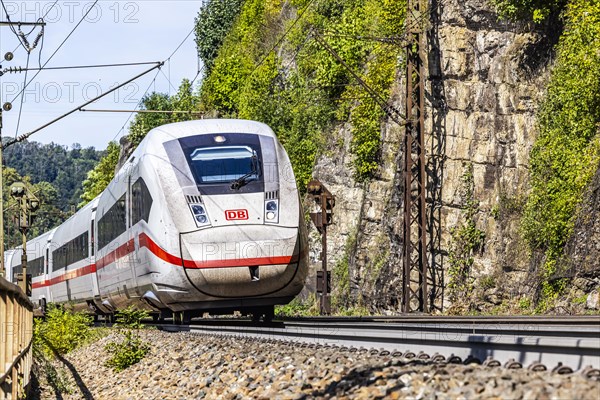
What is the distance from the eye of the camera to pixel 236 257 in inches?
665

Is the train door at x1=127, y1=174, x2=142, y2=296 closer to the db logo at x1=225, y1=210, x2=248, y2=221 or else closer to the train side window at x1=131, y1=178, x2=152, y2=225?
the train side window at x1=131, y1=178, x2=152, y2=225

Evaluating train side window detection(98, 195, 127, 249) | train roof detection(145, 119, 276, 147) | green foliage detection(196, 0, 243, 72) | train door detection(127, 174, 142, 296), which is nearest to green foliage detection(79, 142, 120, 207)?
green foliage detection(196, 0, 243, 72)

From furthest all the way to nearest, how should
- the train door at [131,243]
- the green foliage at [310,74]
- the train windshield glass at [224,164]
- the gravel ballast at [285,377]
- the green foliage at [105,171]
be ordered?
the green foliage at [105,171] < the green foliage at [310,74] < the train door at [131,243] < the train windshield glass at [224,164] < the gravel ballast at [285,377]

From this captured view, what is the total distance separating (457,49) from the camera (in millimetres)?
36406

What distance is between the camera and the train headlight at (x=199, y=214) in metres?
17.1

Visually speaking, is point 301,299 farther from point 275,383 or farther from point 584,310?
point 275,383

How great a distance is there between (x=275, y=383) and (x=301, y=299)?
117 feet

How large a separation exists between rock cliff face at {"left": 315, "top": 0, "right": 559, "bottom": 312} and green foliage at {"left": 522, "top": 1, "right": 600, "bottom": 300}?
5.09 feet

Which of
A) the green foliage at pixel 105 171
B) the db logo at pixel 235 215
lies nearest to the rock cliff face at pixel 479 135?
the db logo at pixel 235 215

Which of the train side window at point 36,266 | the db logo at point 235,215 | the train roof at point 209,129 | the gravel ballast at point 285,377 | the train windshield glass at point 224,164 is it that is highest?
the train roof at point 209,129

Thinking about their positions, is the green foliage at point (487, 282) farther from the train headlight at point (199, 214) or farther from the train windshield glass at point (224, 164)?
the train headlight at point (199, 214)

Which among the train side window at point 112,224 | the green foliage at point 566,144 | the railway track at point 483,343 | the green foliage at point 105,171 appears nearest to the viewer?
the railway track at point 483,343

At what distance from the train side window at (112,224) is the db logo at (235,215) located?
443 cm

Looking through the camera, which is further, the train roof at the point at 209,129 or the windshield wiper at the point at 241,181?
the train roof at the point at 209,129
